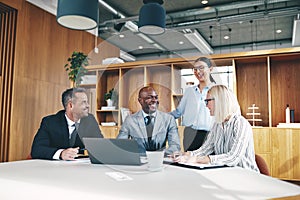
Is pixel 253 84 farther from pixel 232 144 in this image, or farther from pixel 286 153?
pixel 232 144

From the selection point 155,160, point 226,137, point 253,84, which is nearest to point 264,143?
point 253,84

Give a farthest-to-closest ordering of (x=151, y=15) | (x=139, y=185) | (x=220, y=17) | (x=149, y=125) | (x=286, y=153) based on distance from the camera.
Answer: (x=220, y=17) < (x=286, y=153) < (x=151, y=15) < (x=149, y=125) < (x=139, y=185)

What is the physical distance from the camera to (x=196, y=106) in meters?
1.14

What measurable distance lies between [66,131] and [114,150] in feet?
3.00

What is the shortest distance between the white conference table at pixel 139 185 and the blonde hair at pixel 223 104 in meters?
0.43

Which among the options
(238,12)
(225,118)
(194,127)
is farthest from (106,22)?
(194,127)

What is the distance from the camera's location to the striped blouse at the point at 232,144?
4.42 feet

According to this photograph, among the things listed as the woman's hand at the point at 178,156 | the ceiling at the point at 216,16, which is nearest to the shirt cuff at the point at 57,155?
the woman's hand at the point at 178,156

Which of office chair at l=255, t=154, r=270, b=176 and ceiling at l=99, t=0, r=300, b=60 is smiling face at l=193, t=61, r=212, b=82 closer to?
office chair at l=255, t=154, r=270, b=176

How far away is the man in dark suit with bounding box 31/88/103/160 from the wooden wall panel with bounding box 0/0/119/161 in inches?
86.9

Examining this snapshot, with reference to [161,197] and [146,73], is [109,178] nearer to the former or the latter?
[161,197]

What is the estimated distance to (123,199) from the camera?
696 millimetres

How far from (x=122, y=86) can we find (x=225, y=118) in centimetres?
68

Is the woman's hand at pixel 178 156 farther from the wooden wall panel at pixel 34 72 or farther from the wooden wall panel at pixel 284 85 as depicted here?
the wooden wall panel at pixel 34 72
